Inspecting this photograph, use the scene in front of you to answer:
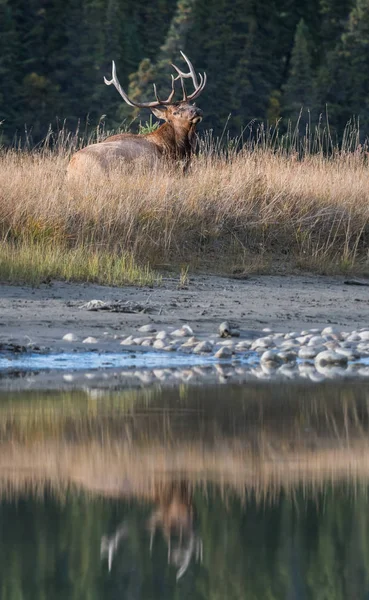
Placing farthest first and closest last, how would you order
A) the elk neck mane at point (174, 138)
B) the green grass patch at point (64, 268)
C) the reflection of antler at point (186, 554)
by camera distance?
the elk neck mane at point (174, 138)
the green grass patch at point (64, 268)
the reflection of antler at point (186, 554)

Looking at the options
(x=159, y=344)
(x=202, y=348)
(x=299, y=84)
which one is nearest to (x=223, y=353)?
(x=202, y=348)

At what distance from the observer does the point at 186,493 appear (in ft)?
14.6

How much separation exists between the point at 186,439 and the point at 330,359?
224 cm

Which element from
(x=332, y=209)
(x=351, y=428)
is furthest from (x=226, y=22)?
(x=351, y=428)

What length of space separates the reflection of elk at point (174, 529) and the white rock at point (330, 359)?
2.98m

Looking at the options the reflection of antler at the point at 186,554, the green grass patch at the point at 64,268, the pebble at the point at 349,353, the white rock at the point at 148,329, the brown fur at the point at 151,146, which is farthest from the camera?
the brown fur at the point at 151,146

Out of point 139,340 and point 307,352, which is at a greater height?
point 307,352

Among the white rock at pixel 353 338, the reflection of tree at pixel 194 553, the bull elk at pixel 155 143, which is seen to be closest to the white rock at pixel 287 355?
the white rock at pixel 353 338

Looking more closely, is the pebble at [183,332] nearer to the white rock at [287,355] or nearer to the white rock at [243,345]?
the white rock at [243,345]

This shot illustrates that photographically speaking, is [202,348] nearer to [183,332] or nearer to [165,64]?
[183,332]

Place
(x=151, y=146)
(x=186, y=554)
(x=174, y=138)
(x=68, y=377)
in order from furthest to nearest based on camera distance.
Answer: (x=174, y=138) < (x=151, y=146) < (x=68, y=377) < (x=186, y=554)

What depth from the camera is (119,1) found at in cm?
4384

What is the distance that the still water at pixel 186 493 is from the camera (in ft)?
11.3

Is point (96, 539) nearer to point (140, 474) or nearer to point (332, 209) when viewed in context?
point (140, 474)
